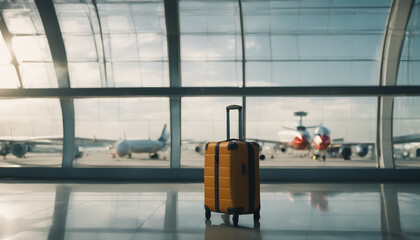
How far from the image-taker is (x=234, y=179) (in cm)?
520

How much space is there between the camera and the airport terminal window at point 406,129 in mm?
11145

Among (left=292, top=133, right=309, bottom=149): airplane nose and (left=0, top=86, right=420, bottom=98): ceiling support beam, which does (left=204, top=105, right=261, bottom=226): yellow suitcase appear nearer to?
(left=0, top=86, right=420, bottom=98): ceiling support beam

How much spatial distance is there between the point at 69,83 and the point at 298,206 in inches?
345

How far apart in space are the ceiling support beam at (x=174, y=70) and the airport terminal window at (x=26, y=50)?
14.6 feet

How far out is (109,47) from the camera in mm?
11531

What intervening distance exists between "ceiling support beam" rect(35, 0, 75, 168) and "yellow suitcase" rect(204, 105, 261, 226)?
7.68m

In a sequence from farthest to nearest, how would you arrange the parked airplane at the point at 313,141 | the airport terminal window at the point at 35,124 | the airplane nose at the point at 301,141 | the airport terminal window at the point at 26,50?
the airplane nose at the point at 301,141, the parked airplane at the point at 313,141, the airport terminal window at the point at 35,124, the airport terminal window at the point at 26,50

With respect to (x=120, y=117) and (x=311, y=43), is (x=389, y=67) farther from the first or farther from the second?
(x=120, y=117)

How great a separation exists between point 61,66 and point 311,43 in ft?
29.3

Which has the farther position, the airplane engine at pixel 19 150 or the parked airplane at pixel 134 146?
the parked airplane at pixel 134 146

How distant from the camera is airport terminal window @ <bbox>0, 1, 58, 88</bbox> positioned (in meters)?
11.4

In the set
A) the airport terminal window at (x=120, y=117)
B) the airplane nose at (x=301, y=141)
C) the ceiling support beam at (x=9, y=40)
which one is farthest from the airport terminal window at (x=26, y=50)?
the airplane nose at (x=301, y=141)

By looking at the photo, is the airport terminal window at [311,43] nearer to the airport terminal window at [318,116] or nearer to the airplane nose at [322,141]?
the airport terminal window at [318,116]

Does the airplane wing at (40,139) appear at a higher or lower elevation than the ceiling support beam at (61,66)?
lower
